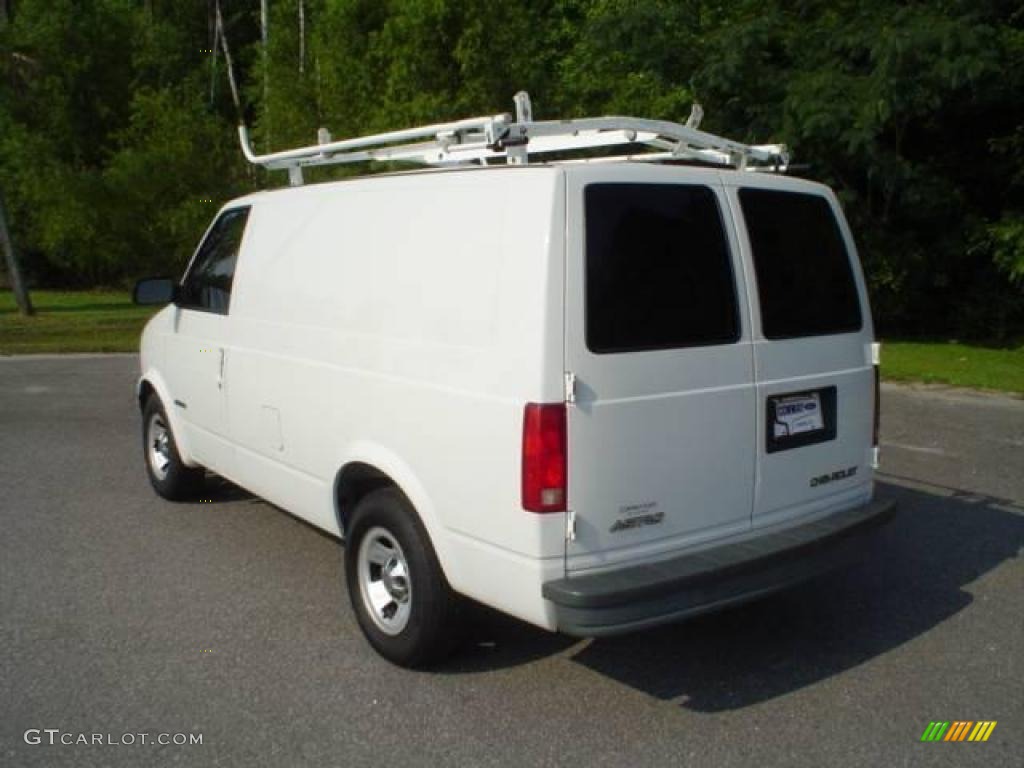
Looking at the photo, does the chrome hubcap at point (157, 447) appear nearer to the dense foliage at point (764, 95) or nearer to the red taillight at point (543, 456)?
the red taillight at point (543, 456)

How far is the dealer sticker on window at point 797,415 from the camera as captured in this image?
A: 4012 mm

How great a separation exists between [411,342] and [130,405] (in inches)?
309

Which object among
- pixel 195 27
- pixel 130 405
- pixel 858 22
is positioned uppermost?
pixel 195 27

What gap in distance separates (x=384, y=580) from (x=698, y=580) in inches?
56.3

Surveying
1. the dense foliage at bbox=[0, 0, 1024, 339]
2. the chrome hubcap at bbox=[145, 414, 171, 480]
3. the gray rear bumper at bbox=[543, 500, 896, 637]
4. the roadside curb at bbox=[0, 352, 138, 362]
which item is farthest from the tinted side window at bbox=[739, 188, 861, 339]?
the roadside curb at bbox=[0, 352, 138, 362]

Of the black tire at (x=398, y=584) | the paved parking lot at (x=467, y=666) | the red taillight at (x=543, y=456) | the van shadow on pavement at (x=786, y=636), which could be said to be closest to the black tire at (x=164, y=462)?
the paved parking lot at (x=467, y=666)

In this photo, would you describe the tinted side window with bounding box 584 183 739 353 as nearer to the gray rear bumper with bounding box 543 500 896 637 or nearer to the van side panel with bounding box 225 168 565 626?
the van side panel with bounding box 225 168 565 626

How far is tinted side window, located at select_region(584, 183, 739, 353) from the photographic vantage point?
3.53m

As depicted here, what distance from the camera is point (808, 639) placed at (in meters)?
4.44

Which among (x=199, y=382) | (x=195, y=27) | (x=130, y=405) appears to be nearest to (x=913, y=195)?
Answer: (x=130, y=405)

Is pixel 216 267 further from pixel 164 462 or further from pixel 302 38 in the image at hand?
pixel 302 38

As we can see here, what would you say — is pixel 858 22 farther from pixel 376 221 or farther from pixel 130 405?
pixel 376 221

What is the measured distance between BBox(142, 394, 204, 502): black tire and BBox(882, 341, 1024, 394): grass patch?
9.55m

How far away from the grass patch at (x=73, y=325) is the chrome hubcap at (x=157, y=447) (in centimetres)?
988
